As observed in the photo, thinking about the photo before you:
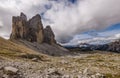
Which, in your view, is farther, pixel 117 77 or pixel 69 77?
pixel 117 77

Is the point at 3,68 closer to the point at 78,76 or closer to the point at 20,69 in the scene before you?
the point at 20,69

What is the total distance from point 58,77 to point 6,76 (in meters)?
8.29

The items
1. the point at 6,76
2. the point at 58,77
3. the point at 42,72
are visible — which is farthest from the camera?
the point at 42,72

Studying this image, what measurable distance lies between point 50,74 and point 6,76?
7384 mm

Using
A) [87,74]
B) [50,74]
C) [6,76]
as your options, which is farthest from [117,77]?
[6,76]

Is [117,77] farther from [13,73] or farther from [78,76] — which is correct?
[13,73]

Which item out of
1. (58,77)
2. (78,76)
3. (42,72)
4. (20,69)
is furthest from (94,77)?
(20,69)

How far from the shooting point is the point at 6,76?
37.7m

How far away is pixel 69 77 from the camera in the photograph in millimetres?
40719

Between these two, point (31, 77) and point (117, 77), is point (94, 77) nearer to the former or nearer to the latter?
point (117, 77)

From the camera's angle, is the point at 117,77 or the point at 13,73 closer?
the point at 13,73

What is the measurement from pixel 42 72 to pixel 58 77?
3.82 meters

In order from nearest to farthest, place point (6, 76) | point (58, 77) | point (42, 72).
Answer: point (6, 76)
point (58, 77)
point (42, 72)

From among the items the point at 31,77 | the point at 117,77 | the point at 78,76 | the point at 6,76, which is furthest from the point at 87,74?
the point at 6,76
